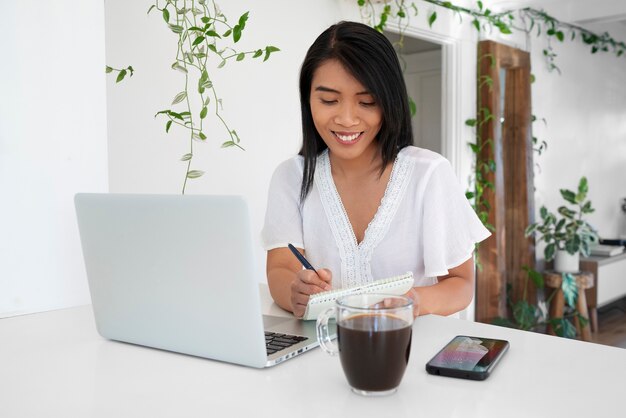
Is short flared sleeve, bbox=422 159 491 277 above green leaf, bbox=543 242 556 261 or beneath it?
above

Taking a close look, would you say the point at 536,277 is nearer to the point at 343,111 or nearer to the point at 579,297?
the point at 579,297

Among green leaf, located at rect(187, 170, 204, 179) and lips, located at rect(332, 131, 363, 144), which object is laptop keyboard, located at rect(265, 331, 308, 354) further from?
green leaf, located at rect(187, 170, 204, 179)

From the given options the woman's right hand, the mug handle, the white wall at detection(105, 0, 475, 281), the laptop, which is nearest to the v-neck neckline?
the woman's right hand

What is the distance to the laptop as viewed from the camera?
35.0 inches

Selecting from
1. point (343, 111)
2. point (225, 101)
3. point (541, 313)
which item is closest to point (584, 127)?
point (541, 313)

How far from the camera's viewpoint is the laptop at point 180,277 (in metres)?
0.89

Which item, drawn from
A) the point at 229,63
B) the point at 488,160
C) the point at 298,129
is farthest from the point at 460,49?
the point at 229,63

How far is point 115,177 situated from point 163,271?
4.73ft

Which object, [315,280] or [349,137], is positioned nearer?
[315,280]

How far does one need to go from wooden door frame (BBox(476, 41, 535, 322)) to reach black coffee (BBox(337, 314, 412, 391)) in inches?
134

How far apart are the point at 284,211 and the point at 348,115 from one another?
32 cm

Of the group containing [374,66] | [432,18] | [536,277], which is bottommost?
[536,277]

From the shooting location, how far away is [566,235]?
15.3 ft

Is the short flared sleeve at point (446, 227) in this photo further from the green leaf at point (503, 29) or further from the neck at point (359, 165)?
the green leaf at point (503, 29)
